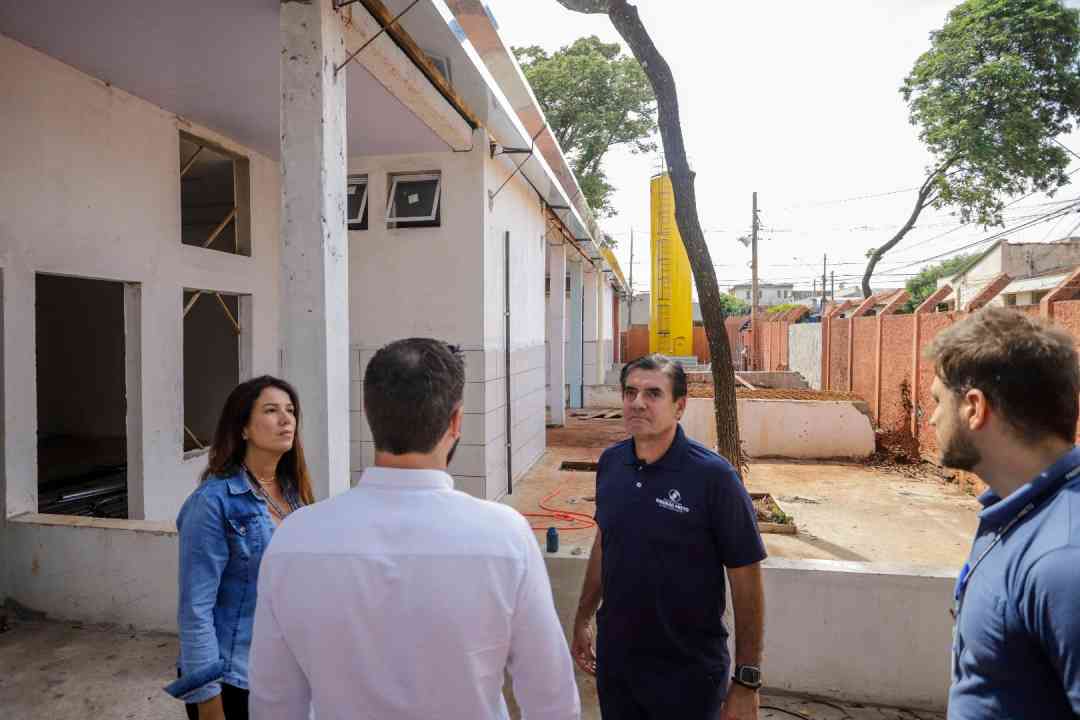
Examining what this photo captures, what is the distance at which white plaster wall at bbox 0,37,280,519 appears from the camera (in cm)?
419

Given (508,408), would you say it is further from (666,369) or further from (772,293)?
(772,293)

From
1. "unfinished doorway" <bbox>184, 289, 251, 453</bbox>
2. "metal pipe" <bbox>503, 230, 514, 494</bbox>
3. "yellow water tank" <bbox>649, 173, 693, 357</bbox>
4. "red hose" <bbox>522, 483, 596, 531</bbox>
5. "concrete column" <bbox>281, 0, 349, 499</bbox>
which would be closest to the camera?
"concrete column" <bbox>281, 0, 349, 499</bbox>

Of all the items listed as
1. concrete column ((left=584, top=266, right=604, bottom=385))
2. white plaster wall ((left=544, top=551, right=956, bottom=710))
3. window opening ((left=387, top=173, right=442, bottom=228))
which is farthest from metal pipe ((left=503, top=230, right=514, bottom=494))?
concrete column ((left=584, top=266, right=604, bottom=385))

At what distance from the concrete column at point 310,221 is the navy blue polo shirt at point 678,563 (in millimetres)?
1866

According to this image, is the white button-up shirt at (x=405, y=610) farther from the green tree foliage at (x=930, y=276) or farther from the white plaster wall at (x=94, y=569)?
the green tree foliage at (x=930, y=276)

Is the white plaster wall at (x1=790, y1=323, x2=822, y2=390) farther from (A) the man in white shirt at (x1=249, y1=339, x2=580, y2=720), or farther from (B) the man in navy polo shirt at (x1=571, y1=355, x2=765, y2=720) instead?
(A) the man in white shirt at (x1=249, y1=339, x2=580, y2=720)

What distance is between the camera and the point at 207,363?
9.45m

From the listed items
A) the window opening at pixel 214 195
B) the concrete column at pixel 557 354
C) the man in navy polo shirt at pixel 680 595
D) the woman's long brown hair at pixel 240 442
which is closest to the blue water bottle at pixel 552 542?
the man in navy polo shirt at pixel 680 595

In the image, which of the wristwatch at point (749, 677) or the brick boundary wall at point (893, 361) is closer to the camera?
the wristwatch at point (749, 677)

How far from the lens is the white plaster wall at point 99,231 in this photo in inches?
165

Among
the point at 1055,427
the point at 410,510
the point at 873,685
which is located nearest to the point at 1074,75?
the point at 873,685

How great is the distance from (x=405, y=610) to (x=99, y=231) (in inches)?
197

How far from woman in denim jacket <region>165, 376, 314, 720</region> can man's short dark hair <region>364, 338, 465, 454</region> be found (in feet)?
3.51

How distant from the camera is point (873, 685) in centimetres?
326
